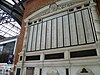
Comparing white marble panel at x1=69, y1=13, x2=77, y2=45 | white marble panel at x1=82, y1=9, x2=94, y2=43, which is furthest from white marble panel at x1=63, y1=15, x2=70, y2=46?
white marble panel at x1=82, y1=9, x2=94, y2=43

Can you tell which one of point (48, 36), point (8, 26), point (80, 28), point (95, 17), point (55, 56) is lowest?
point (55, 56)

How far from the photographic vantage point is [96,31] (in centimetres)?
287

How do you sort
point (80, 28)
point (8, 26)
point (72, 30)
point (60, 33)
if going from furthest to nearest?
point (8, 26) < point (60, 33) < point (72, 30) < point (80, 28)

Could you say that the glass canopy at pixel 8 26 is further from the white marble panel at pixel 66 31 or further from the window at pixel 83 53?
the window at pixel 83 53

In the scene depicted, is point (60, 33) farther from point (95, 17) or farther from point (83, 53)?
point (95, 17)

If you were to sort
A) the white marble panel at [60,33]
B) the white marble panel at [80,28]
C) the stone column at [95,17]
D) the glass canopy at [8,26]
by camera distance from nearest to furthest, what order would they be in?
the stone column at [95,17] < the white marble panel at [80,28] < the white marble panel at [60,33] < the glass canopy at [8,26]

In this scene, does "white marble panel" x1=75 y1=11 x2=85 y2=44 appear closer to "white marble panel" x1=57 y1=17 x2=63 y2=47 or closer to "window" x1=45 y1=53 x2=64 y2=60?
"white marble panel" x1=57 y1=17 x2=63 y2=47

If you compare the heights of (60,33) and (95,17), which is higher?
(95,17)

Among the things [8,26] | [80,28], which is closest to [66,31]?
[80,28]

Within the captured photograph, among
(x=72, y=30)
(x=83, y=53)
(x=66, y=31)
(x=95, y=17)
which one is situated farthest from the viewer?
(x=66, y=31)

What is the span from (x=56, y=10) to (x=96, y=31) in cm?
171

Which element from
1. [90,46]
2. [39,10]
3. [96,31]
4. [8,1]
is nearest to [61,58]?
[90,46]

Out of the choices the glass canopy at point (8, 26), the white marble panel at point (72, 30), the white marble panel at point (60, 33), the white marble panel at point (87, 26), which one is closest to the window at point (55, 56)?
the white marble panel at point (60, 33)

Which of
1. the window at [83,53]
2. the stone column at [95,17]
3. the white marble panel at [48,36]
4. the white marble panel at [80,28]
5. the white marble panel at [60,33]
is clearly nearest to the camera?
the window at [83,53]
